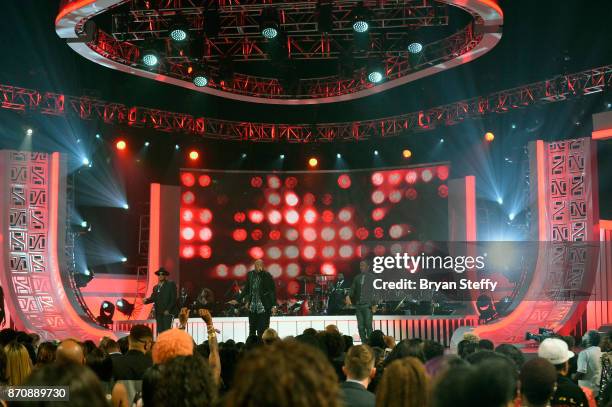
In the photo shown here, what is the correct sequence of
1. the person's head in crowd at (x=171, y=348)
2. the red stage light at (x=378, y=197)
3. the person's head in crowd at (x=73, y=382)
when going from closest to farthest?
the person's head in crowd at (x=73, y=382) → the person's head in crowd at (x=171, y=348) → the red stage light at (x=378, y=197)

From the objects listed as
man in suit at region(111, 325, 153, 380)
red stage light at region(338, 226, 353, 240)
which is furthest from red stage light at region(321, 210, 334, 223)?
man in suit at region(111, 325, 153, 380)

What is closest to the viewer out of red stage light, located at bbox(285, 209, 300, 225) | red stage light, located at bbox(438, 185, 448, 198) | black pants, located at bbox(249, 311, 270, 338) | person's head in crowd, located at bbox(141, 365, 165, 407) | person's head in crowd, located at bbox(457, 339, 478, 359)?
person's head in crowd, located at bbox(141, 365, 165, 407)

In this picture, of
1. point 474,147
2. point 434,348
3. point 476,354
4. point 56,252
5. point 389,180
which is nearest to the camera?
point 476,354

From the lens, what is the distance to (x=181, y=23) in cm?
1429

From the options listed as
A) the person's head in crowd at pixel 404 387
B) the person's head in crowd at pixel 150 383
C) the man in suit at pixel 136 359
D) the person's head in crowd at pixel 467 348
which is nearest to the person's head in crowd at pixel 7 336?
the man in suit at pixel 136 359

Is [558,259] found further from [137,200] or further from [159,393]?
[159,393]

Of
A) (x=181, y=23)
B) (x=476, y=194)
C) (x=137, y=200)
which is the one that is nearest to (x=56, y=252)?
(x=137, y=200)

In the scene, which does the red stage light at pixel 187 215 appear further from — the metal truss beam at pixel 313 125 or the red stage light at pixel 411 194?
the red stage light at pixel 411 194

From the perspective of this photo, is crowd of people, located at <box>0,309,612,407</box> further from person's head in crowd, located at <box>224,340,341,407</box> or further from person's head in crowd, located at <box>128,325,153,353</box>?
person's head in crowd, located at <box>128,325,153,353</box>

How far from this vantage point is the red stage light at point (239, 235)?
20.5m

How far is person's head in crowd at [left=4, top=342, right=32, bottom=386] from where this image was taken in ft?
17.2

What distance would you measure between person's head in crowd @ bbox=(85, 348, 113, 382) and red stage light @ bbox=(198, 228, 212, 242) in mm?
15146

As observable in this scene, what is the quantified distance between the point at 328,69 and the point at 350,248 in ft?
15.3

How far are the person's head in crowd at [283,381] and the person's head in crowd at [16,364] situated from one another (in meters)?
3.81
